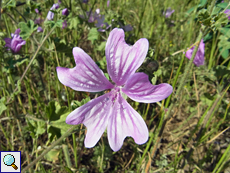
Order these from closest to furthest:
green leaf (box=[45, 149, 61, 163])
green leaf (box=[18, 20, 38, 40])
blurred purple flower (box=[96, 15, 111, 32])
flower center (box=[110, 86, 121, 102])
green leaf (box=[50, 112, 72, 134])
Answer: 1. flower center (box=[110, 86, 121, 102])
2. green leaf (box=[50, 112, 72, 134])
3. green leaf (box=[18, 20, 38, 40])
4. green leaf (box=[45, 149, 61, 163])
5. blurred purple flower (box=[96, 15, 111, 32])

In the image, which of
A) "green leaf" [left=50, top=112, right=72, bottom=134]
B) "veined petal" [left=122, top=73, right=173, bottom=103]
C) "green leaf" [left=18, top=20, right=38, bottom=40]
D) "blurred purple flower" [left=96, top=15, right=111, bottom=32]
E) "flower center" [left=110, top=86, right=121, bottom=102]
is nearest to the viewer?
"veined petal" [left=122, top=73, right=173, bottom=103]

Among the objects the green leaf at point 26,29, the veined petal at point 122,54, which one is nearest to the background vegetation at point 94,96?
the green leaf at point 26,29

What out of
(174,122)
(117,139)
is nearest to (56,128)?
(117,139)

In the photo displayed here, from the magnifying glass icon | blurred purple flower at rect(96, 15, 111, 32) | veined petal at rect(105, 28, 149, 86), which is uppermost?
blurred purple flower at rect(96, 15, 111, 32)

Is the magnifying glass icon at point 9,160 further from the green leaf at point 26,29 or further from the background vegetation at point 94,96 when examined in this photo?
the green leaf at point 26,29

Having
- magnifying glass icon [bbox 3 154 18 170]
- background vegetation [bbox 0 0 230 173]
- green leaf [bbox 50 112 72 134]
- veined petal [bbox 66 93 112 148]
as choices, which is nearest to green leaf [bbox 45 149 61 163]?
background vegetation [bbox 0 0 230 173]

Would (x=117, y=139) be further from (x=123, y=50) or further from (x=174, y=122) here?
(x=174, y=122)

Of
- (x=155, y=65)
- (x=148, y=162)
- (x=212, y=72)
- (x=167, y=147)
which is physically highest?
(x=155, y=65)

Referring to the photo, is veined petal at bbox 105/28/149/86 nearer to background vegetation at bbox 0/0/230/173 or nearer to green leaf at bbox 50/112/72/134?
background vegetation at bbox 0/0/230/173

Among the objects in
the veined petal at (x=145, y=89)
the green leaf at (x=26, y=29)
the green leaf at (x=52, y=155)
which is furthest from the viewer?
the green leaf at (x=52, y=155)
